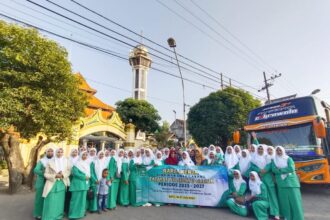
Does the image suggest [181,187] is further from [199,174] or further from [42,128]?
[42,128]

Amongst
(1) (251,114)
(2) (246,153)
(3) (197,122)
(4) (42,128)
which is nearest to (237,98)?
(3) (197,122)

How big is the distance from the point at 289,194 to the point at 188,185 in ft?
8.77

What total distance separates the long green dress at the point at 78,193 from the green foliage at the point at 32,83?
163 inches

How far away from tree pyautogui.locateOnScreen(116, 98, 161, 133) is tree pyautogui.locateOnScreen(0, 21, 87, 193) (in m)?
20.6

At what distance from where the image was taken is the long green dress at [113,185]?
21.6 ft

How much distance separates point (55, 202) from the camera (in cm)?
552

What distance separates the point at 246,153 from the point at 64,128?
24.2 ft

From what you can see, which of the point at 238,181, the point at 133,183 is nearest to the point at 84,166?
the point at 133,183

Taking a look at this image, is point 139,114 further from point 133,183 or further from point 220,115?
point 133,183

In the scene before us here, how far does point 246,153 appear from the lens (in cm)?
686

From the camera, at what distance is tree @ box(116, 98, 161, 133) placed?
101 feet

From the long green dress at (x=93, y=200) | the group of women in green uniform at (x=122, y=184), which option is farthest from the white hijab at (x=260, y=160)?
the long green dress at (x=93, y=200)

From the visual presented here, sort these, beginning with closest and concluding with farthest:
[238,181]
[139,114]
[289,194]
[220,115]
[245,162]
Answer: [289,194] → [238,181] → [245,162] → [220,115] → [139,114]

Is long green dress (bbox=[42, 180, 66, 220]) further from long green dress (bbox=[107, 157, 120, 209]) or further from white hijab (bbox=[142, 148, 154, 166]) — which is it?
white hijab (bbox=[142, 148, 154, 166])
